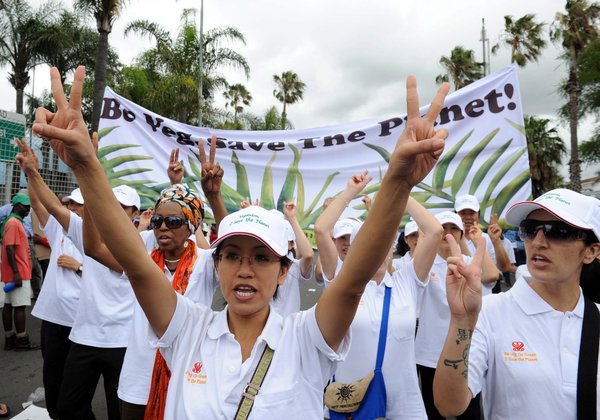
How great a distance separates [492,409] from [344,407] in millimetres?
901

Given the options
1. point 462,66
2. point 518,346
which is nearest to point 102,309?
point 518,346

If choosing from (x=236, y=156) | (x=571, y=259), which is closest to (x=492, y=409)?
(x=571, y=259)

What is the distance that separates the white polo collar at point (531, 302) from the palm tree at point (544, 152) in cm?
3105

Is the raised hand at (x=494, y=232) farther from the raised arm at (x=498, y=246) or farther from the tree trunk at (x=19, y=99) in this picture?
the tree trunk at (x=19, y=99)

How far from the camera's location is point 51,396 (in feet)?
11.2

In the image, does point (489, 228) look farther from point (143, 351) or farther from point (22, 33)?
point (22, 33)

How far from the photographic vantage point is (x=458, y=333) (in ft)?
5.20

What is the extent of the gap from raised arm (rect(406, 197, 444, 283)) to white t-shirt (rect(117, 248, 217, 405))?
50.8 inches

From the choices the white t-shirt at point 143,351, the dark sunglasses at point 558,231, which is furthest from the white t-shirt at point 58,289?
the dark sunglasses at point 558,231

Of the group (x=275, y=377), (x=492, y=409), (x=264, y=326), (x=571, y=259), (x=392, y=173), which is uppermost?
(x=392, y=173)

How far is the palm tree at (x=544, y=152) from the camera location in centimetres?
3002

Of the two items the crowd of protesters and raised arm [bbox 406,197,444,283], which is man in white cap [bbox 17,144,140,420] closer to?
the crowd of protesters

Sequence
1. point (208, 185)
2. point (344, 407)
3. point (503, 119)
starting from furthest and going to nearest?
point (503, 119)
point (208, 185)
point (344, 407)

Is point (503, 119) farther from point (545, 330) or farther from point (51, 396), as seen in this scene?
point (51, 396)
